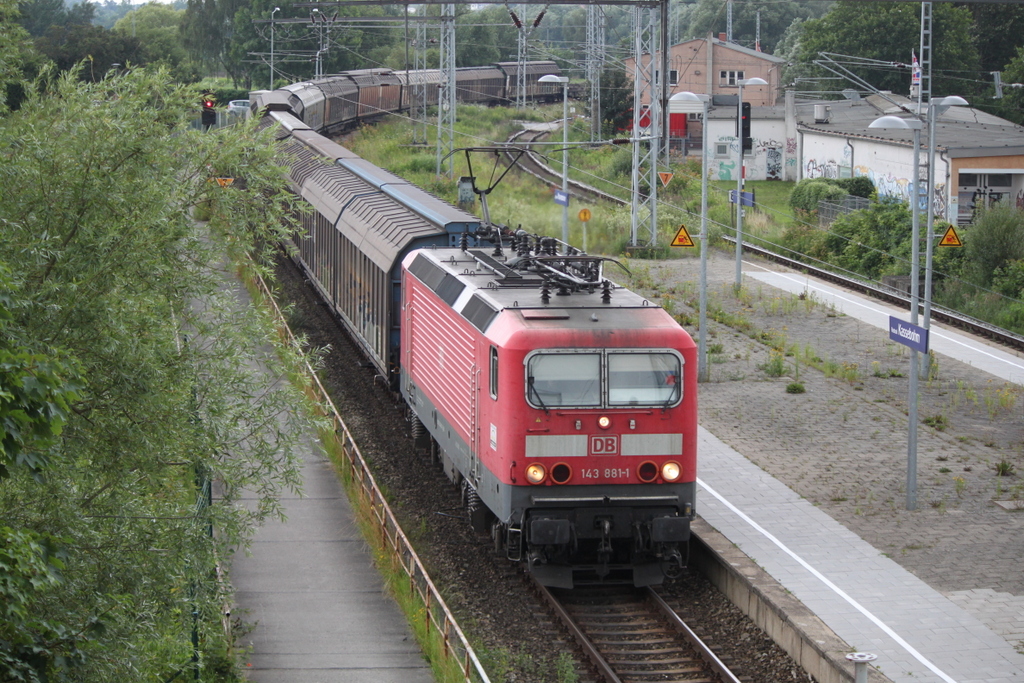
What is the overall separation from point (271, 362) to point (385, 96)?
53.2 meters

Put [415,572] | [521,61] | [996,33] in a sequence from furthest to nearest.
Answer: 1. [996,33]
2. [521,61]
3. [415,572]

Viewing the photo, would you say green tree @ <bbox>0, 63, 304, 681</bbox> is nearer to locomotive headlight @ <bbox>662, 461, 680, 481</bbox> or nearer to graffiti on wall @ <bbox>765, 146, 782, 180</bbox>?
locomotive headlight @ <bbox>662, 461, 680, 481</bbox>

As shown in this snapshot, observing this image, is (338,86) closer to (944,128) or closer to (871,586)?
(944,128)

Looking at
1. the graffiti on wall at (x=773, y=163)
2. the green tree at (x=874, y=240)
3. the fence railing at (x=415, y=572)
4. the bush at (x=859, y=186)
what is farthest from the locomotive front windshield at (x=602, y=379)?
the graffiti on wall at (x=773, y=163)

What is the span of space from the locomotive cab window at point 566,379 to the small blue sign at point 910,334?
5337 mm

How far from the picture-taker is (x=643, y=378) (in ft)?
41.8

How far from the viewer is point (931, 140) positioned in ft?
59.9

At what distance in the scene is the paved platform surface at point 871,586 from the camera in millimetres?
11578

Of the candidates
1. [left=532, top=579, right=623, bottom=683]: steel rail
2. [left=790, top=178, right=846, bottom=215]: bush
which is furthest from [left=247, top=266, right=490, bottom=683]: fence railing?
[left=790, top=178, right=846, bottom=215]: bush

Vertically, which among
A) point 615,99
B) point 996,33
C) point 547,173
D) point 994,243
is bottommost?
point 994,243

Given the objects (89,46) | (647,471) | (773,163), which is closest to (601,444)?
(647,471)

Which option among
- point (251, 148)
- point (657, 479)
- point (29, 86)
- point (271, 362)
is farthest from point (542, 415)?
point (29, 86)

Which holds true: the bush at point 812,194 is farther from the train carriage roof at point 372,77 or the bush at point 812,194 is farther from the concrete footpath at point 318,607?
the concrete footpath at point 318,607

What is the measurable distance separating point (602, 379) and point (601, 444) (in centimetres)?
66
